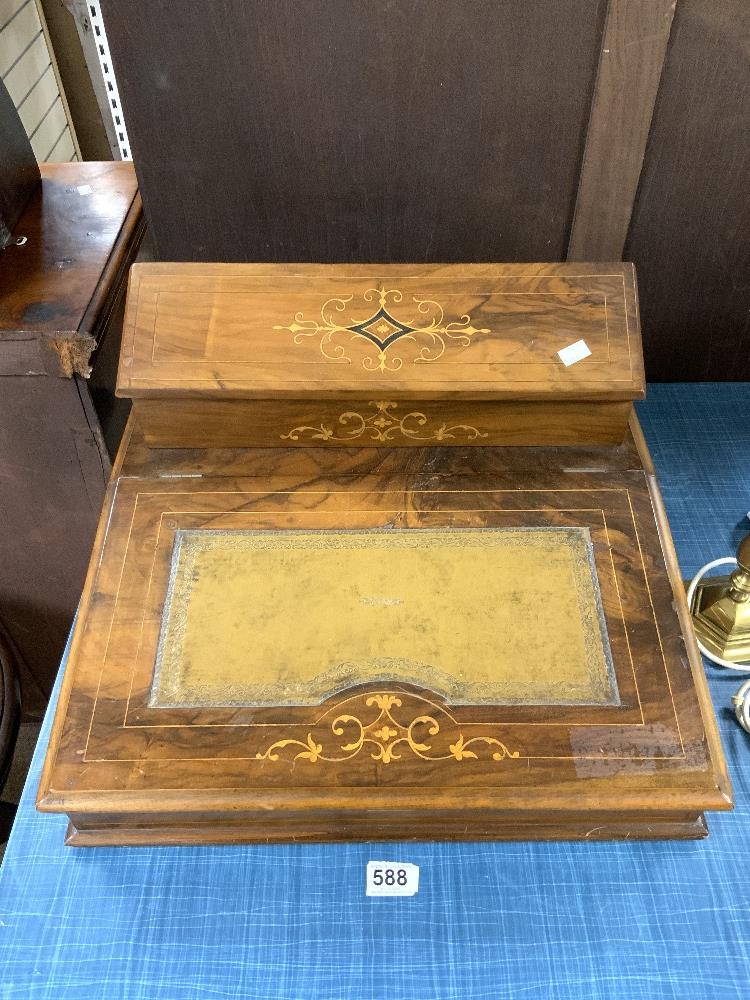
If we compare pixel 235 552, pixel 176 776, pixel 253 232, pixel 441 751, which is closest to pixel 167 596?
pixel 235 552

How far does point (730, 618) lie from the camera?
1258 mm

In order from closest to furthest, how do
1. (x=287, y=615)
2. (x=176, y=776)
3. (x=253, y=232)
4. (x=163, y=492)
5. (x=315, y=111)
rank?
(x=176, y=776) → (x=287, y=615) → (x=163, y=492) → (x=315, y=111) → (x=253, y=232)

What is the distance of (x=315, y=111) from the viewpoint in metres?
1.43

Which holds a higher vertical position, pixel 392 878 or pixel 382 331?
pixel 382 331

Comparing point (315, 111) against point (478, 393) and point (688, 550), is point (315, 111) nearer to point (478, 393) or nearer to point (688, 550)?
point (478, 393)

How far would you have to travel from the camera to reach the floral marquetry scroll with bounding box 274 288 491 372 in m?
1.21

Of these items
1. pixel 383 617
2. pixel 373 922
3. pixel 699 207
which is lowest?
pixel 373 922

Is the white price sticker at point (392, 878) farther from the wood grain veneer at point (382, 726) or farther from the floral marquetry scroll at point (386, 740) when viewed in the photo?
the floral marquetry scroll at point (386, 740)

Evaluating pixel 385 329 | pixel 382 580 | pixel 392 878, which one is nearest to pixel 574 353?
pixel 385 329

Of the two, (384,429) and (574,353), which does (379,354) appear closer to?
(384,429)

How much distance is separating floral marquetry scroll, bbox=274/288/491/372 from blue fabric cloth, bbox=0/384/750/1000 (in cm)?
65

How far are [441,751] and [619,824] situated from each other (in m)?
0.27

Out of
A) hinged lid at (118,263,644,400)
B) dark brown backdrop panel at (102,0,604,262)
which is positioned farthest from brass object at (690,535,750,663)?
dark brown backdrop panel at (102,0,604,262)

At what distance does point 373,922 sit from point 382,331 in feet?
2.53
